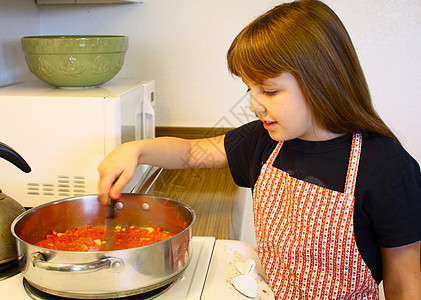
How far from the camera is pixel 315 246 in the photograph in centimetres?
95

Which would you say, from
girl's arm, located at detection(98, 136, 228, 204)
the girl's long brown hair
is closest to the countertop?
girl's arm, located at detection(98, 136, 228, 204)

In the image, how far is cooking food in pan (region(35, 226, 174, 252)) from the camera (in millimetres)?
875

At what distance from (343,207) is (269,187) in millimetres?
171

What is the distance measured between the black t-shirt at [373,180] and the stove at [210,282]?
0.21m

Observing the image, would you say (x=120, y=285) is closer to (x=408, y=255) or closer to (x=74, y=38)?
(x=408, y=255)

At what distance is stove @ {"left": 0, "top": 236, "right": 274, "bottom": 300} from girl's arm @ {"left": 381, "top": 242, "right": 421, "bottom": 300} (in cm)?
24

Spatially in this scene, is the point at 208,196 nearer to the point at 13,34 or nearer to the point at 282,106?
Answer: the point at 282,106

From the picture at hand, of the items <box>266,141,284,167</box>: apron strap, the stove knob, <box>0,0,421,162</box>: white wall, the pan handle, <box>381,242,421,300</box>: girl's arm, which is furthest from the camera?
<box>0,0,421,162</box>: white wall

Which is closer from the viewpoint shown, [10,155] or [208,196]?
[10,155]

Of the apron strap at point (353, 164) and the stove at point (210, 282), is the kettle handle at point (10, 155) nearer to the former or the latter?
the stove at point (210, 282)

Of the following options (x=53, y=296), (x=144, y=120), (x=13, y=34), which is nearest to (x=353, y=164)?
(x=53, y=296)

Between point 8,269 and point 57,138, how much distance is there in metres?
0.37

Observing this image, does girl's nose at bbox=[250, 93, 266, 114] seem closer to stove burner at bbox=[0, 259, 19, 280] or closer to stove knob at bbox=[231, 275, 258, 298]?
stove knob at bbox=[231, 275, 258, 298]

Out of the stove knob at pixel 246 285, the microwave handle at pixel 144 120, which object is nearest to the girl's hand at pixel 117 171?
the stove knob at pixel 246 285
